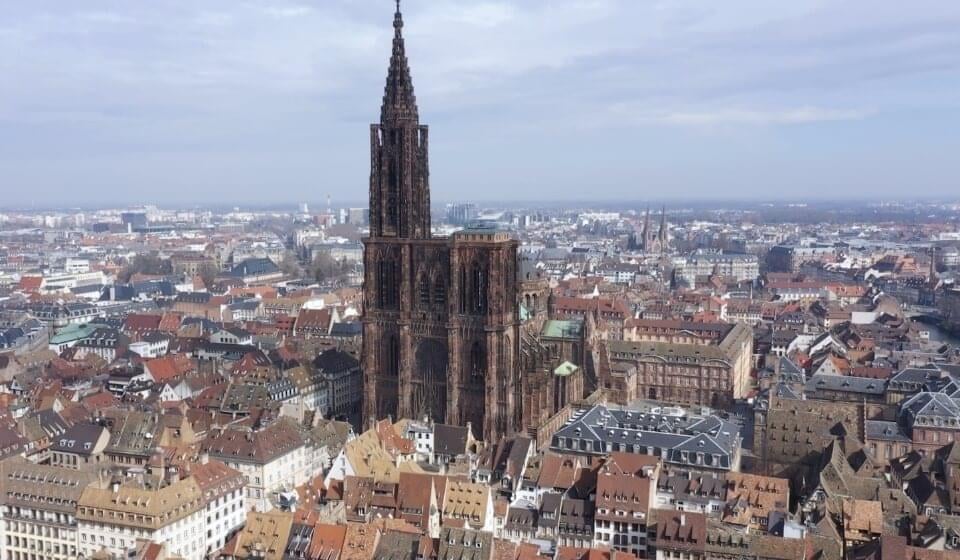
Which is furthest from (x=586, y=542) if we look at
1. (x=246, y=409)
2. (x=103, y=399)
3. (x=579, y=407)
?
(x=103, y=399)

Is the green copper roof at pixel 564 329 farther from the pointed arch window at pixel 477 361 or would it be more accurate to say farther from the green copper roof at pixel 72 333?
the green copper roof at pixel 72 333

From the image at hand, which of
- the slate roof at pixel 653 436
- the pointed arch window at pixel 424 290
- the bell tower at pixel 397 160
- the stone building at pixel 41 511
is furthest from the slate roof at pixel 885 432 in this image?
the stone building at pixel 41 511

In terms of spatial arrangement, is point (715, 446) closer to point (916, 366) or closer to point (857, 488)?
point (857, 488)

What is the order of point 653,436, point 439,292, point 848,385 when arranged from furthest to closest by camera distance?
point 848,385 → point 439,292 → point 653,436

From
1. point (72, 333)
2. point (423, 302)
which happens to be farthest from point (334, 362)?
point (72, 333)

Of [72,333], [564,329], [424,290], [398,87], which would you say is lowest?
[72,333]

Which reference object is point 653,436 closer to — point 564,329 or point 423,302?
point 423,302
